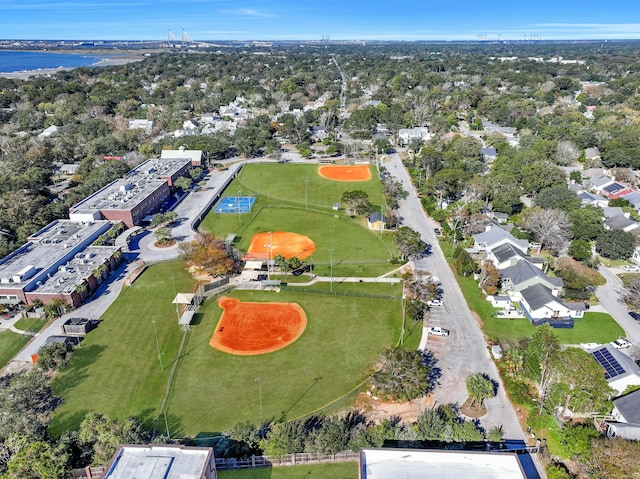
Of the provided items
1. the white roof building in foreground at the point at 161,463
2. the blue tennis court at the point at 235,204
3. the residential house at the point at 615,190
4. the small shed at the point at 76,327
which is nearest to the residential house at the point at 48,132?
the blue tennis court at the point at 235,204

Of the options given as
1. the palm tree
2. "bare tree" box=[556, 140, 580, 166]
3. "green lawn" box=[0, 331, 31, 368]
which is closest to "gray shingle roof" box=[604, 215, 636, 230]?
"bare tree" box=[556, 140, 580, 166]

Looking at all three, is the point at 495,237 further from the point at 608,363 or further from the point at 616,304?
the point at 608,363

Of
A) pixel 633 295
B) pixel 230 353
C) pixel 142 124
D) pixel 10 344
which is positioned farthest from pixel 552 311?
pixel 142 124

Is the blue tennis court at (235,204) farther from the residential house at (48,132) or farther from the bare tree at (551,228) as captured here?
the residential house at (48,132)

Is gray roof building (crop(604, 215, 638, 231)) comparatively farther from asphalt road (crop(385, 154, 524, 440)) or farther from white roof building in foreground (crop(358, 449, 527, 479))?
white roof building in foreground (crop(358, 449, 527, 479))

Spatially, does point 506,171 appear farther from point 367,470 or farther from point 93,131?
point 93,131

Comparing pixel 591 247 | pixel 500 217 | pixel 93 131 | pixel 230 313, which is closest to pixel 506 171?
pixel 500 217
